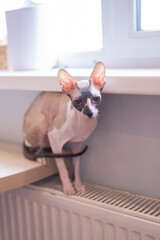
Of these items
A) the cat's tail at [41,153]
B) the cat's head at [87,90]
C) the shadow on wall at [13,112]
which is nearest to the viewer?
the cat's head at [87,90]

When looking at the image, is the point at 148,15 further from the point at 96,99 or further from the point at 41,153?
the point at 41,153

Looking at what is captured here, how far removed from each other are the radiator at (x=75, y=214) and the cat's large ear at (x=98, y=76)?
1.14ft

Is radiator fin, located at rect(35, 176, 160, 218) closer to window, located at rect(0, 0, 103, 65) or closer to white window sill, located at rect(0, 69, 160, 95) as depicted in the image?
white window sill, located at rect(0, 69, 160, 95)

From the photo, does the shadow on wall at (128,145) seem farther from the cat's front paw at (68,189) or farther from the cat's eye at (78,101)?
the cat's eye at (78,101)

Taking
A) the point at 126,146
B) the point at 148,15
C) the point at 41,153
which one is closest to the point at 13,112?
the point at 41,153

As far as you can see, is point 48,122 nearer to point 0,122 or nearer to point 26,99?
point 26,99

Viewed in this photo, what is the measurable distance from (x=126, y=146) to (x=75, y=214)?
0.84 feet

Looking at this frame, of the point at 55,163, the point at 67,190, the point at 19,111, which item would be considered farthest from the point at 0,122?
the point at 67,190

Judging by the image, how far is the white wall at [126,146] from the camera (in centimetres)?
97

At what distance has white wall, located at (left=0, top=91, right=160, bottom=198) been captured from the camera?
97 centimetres

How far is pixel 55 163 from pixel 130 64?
411 mm

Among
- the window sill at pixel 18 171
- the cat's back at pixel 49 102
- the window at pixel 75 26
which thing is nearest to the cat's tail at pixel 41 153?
the window sill at pixel 18 171

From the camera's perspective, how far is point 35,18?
1171 mm

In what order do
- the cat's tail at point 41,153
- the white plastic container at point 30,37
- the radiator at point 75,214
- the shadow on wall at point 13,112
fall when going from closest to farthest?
the radiator at point 75,214 < the cat's tail at point 41,153 < the white plastic container at point 30,37 < the shadow on wall at point 13,112
